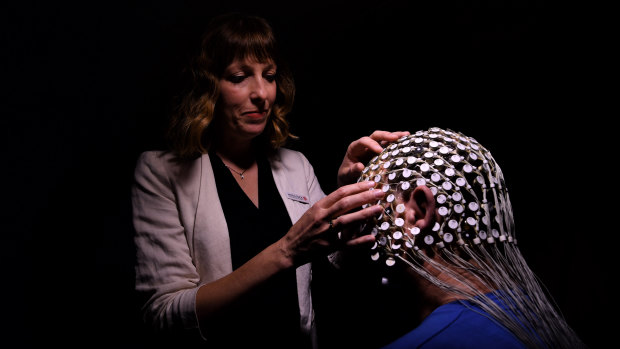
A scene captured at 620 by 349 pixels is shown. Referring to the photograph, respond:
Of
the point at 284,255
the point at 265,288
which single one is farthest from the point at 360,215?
the point at 265,288

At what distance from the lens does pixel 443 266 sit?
1.12 m

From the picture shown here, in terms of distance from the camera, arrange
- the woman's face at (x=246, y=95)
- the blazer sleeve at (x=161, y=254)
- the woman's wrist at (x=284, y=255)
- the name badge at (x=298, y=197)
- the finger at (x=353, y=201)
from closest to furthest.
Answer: the finger at (x=353, y=201) < the woman's wrist at (x=284, y=255) < the blazer sleeve at (x=161, y=254) < the woman's face at (x=246, y=95) < the name badge at (x=298, y=197)

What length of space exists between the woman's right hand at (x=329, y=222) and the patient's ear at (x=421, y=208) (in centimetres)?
9

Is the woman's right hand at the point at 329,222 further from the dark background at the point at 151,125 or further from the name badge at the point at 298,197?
the dark background at the point at 151,125

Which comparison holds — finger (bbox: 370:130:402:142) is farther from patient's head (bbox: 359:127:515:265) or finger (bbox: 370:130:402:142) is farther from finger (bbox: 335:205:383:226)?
finger (bbox: 335:205:383:226)

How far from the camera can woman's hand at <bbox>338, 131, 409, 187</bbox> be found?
1.38 metres

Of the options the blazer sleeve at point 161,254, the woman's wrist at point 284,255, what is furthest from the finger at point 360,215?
the blazer sleeve at point 161,254

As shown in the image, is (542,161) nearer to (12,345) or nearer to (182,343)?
(182,343)

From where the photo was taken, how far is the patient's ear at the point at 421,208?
42.3 inches

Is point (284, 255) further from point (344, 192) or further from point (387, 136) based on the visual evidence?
point (387, 136)

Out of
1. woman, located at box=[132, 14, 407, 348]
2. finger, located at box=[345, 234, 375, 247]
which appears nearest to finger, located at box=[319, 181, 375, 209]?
finger, located at box=[345, 234, 375, 247]

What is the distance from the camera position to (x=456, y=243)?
Answer: 1.11m

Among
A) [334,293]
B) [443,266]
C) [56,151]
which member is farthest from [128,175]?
A: [443,266]

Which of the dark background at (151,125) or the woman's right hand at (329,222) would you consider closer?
the woman's right hand at (329,222)
